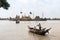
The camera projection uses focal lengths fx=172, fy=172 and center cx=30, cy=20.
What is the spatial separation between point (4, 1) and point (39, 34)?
54.4 feet

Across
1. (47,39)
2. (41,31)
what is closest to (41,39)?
(47,39)

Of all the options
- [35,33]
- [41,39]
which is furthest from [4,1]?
[35,33]

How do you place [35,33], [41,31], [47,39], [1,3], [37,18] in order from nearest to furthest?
[1,3]
[47,39]
[41,31]
[35,33]
[37,18]

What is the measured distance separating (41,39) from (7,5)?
1316 centimetres

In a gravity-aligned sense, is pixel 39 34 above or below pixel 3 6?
below

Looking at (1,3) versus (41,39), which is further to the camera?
(41,39)

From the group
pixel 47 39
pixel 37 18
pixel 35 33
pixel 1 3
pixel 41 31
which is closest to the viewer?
pixel 1 3

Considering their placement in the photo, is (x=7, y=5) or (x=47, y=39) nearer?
(x=7, y=5)

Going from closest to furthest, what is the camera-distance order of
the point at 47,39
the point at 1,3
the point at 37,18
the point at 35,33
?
the point at 1,3, the point at 47,39, the point at 35,33, the point at 37,18

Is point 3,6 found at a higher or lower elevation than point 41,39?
higher

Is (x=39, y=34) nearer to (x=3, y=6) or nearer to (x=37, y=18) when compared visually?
(x=3, y=6)

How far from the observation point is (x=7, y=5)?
13.5 metres

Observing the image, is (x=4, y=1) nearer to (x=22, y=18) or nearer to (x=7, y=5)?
(x=7, y=5)

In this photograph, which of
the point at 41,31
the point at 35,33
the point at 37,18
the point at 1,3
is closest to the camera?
the point at 1,3
